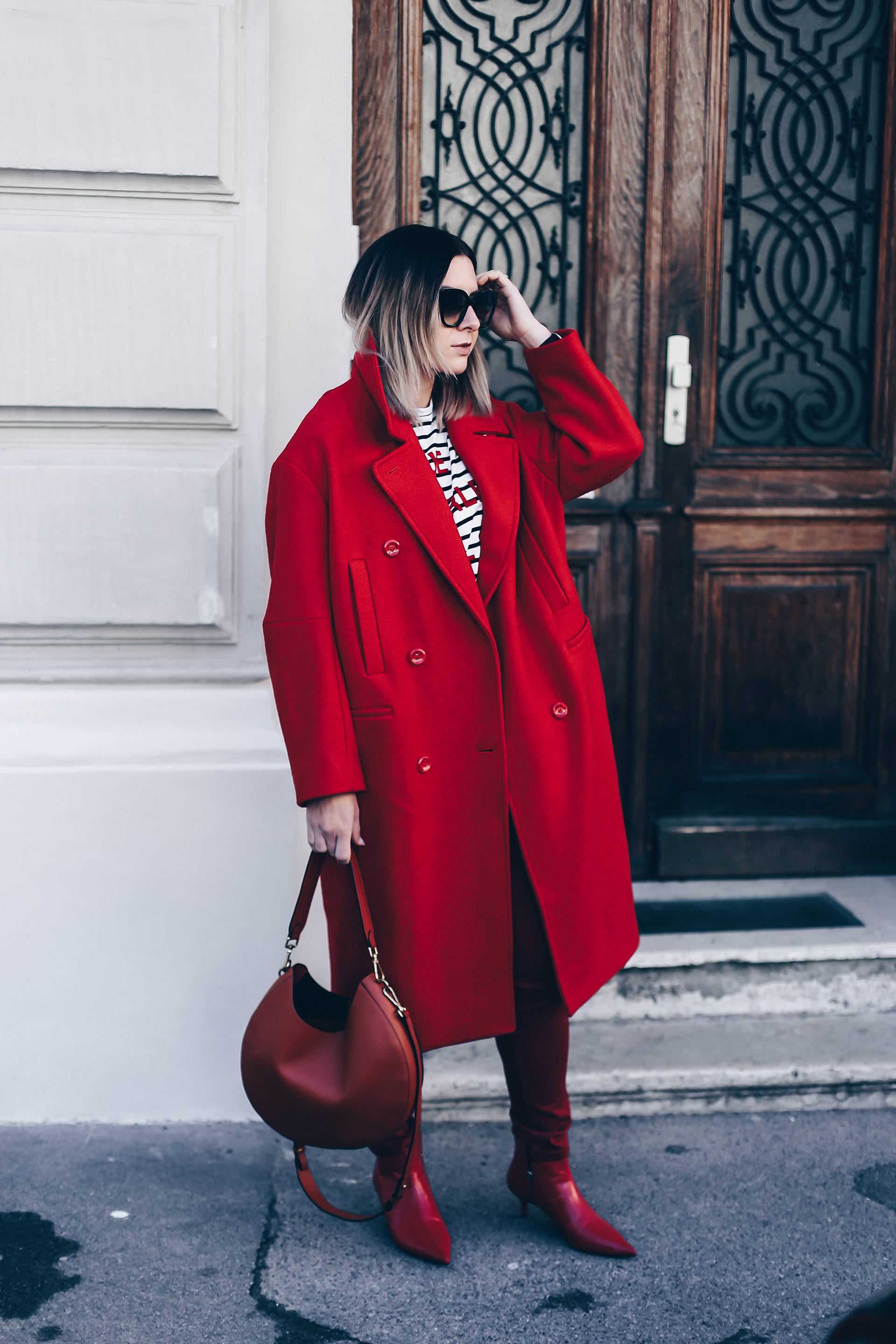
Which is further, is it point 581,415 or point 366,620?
point 581,415

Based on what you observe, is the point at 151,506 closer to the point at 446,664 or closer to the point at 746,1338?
the point at 446,664

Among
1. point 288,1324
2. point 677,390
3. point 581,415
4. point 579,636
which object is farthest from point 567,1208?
point 677,390

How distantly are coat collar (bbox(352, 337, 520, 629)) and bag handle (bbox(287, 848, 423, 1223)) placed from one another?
0.53 meters

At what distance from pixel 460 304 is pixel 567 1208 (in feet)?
5.71

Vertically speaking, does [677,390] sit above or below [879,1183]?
above

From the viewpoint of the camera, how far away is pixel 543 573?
92.4 inches

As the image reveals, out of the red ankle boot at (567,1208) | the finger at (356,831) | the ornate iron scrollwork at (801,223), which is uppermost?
the ornate iron scrollwork at (801,223)

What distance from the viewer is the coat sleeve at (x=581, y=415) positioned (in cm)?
234

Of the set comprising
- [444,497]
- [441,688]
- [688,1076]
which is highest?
[444,497]

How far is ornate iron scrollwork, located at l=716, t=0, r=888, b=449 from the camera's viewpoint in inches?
137

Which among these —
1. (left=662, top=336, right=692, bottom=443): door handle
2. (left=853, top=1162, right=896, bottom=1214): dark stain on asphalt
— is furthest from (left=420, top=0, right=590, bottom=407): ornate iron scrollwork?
(left=853, top=1162, right=896, bottom=1214): dark stain on asphalt

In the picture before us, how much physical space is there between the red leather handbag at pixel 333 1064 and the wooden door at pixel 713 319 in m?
1.64

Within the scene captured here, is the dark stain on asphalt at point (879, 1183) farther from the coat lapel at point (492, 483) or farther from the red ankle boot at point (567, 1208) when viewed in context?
the coat lapel at point (492, 483)

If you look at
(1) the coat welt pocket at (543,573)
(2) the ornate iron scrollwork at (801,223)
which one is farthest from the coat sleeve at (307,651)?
(2) the ornate iron scrollwork at (801,223)
